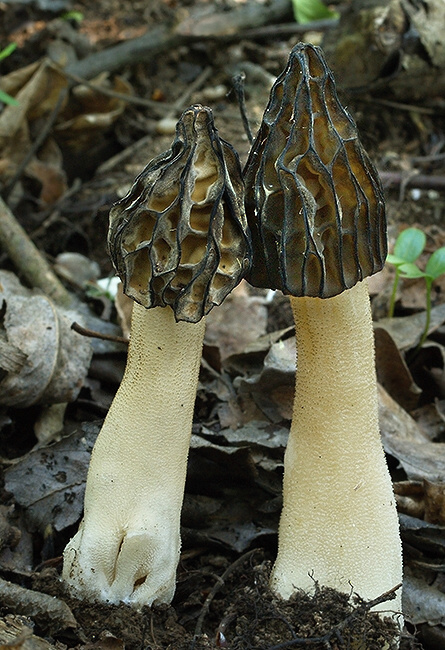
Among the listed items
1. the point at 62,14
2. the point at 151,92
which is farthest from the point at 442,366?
the point at 62,14

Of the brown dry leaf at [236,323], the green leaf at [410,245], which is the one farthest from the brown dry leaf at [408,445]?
the brown dry leaf at [236,323]

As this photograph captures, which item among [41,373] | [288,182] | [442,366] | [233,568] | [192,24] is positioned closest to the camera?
[288,182]

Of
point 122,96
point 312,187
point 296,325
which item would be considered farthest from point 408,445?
point 122,96

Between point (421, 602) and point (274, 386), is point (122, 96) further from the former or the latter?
point (421, 602)

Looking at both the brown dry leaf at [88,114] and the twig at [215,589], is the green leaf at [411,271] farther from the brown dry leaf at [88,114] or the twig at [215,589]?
the brown dry leaf at [88,114]

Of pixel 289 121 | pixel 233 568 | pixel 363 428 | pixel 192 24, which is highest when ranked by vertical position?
pixel 192 24

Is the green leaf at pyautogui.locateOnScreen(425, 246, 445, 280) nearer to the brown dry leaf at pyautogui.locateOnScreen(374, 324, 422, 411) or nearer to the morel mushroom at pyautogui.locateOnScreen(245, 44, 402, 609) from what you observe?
the brown dry leaf at pyautogui.locateOnScreen(374, 324, 422, 411)

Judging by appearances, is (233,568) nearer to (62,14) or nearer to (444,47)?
(444,47)

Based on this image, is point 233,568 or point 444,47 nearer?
point 233,568
